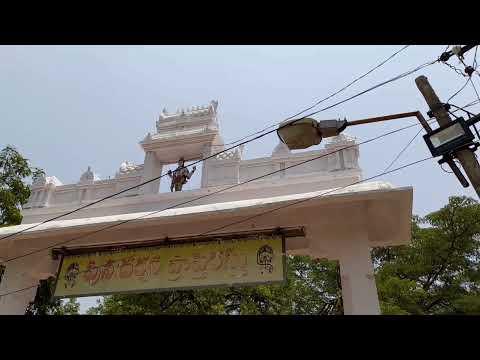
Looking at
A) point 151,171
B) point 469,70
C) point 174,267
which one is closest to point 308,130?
point 469,70

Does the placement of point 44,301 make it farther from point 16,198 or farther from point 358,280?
point 358,280

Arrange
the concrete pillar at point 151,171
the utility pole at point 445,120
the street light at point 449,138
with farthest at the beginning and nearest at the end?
the concrete pillar at point 151,171
the street light at point 449,138
the utility pole at point 445,120

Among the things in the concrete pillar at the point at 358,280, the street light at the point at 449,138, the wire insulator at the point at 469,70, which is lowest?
the concrete pillar at the point at 358,280

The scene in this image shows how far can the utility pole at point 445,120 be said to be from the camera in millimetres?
3635

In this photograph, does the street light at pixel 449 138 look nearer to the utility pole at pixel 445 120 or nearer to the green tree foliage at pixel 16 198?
the utility pole at pixel 445 120

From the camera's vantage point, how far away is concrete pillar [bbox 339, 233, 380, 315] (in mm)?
5586

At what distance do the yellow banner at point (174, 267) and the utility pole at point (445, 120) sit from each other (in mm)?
3049

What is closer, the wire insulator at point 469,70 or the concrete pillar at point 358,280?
the wire insulator at point 469,70

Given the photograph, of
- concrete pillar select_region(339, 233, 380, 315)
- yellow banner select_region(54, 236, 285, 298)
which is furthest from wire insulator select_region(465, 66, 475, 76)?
yellow banner select_region(54, 236, 285, 298)

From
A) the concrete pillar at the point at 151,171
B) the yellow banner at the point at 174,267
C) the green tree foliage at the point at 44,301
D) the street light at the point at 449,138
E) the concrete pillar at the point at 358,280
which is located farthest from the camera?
the green tree foliage at the point at 44,301

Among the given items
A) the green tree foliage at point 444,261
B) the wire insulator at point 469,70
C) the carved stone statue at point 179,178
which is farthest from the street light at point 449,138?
the green tree foliage at point 444,261

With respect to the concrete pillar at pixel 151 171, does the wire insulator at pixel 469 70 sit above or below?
below
